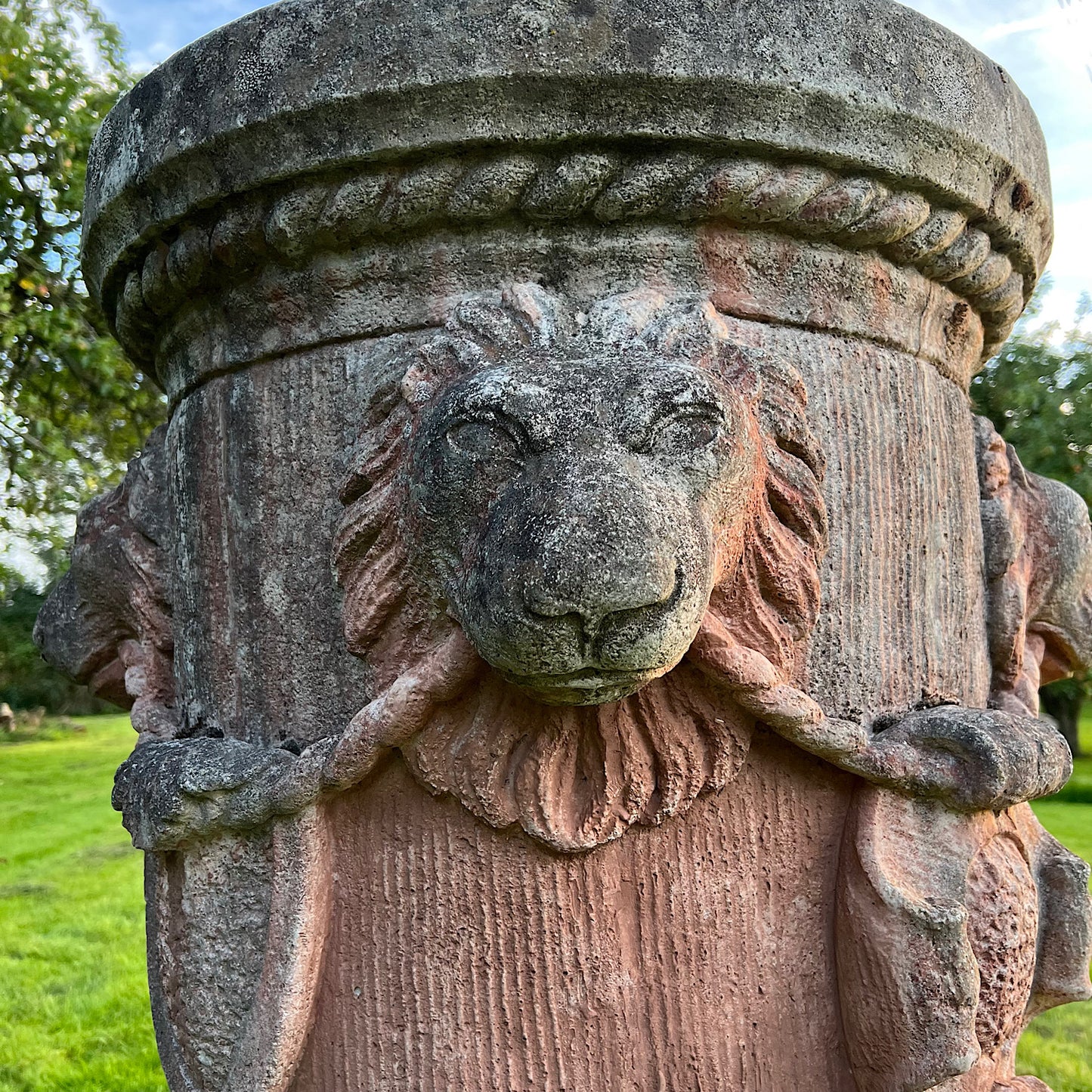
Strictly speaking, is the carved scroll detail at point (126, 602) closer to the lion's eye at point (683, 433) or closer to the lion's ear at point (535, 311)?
the lion's ear at point (535, 311)

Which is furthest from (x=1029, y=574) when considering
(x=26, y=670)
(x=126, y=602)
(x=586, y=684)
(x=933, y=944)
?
(x=26, y=670)

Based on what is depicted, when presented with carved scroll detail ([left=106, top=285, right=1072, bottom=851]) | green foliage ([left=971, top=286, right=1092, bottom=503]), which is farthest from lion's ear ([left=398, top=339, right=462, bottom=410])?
green foliage ([left=971, top=286, right=1092, bottom=503])

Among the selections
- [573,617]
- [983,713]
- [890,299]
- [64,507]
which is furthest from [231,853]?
[64,507]

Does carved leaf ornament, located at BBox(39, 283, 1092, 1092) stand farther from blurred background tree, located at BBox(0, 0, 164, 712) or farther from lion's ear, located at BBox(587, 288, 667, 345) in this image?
blurred background tree, located at BBox(0, 0, 164, 712)

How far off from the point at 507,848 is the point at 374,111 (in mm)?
1076

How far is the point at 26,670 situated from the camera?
21062mm

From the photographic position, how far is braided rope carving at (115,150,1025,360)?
56.2 inches

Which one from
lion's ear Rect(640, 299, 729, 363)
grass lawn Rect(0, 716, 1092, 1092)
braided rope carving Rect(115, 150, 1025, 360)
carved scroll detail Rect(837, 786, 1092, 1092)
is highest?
braided rope carving Rect(115, 150, 1025, 360)

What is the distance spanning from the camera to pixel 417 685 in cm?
141

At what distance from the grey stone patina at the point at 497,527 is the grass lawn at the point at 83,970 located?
238cm

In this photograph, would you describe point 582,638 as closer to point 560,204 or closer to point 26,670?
point 560,204

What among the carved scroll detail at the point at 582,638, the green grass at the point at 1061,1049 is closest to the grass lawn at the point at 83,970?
the green grass at the point at 1061,1049

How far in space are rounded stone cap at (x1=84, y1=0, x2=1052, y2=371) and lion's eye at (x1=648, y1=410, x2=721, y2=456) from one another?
0.41 metres

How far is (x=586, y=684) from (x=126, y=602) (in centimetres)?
113
